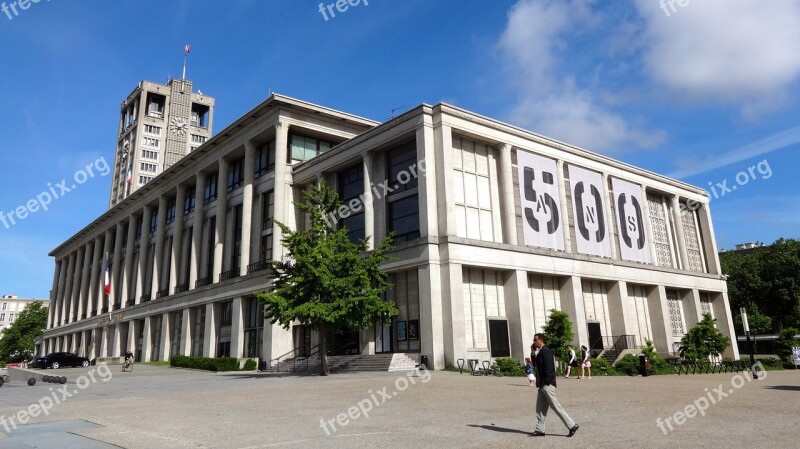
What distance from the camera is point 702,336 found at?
106ft

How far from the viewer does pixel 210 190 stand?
53.2m

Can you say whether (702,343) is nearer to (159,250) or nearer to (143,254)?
(159,250)

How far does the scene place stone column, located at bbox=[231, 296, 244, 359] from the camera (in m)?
41.3

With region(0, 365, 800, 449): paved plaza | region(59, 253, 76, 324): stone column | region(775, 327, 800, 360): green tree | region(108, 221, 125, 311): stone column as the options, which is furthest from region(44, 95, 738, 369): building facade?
region(59, 253, 76, 324): stone column

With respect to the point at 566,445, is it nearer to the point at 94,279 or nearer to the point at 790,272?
the point at 790,272

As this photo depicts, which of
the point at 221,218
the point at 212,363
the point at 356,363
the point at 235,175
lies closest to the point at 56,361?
the point at 221,218

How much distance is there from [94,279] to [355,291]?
6498 cm

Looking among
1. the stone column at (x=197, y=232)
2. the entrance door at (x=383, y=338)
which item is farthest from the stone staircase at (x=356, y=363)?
the stone column at (x=197, y=232)

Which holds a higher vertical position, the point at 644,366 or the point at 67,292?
the point at 67,292

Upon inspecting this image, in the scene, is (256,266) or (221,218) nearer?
(256,266)

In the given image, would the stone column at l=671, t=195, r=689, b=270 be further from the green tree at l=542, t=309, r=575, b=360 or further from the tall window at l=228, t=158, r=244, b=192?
the tall window at l=228, t=158, r=244, b=192

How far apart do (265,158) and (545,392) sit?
4032cm

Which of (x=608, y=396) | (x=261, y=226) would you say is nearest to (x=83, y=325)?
(x=261, y=226)

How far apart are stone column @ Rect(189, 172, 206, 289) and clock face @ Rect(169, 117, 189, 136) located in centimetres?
6324
